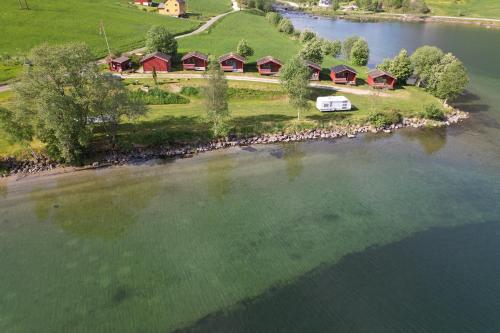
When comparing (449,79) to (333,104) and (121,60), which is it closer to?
(333,104)

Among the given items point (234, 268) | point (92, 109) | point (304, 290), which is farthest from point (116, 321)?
point (92, 109)

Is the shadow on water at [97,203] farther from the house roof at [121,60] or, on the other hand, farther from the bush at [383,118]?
the bush at [383,118]

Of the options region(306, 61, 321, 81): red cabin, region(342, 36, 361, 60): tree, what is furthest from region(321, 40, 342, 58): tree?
region(306, 61, 321, 81): red cabin

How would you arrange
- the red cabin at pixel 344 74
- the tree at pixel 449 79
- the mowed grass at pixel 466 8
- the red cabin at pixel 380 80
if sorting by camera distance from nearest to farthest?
the tree at pixel 449 79 → the red cabin at pixel 380 80 → the red cabin at pixel 344 74 → the mowed grass at pixel 466 8

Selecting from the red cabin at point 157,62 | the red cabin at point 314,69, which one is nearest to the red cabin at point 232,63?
the red cabin at point 157,62

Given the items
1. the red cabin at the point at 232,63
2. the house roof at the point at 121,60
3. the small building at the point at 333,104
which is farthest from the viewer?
the red cabin at the point at 232,63

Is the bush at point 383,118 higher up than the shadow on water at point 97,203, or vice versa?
the bush at point 383,118
